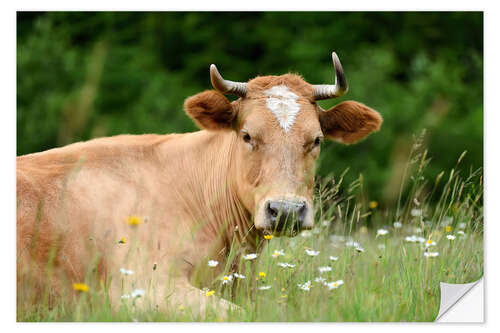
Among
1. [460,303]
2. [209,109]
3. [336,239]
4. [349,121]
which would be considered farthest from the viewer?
[336,239]

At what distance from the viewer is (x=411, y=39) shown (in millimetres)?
11438

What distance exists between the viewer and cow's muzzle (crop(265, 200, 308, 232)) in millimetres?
4383

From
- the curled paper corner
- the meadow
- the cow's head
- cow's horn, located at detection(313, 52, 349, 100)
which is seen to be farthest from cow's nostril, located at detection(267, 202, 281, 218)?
the curled paper corner

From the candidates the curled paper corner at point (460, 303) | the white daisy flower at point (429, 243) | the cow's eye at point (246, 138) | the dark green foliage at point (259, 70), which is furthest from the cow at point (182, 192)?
the dark green foliage at point (259, 70)

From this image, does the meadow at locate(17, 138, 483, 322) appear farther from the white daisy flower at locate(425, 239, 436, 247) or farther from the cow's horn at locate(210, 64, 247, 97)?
the cow's horn at locate(210, 64, 247, 97)

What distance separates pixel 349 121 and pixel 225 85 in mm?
1114

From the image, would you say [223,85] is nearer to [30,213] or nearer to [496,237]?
[30,213]

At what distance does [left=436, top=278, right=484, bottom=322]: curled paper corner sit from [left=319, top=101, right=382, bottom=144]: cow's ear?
1404 millimetres

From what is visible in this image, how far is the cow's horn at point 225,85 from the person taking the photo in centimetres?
482

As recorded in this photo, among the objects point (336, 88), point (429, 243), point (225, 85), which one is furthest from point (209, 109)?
point (429, 243)

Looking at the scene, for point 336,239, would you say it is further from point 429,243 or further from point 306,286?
point 306,286

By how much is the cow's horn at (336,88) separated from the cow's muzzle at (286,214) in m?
0.99

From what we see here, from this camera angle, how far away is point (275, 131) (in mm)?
4836
